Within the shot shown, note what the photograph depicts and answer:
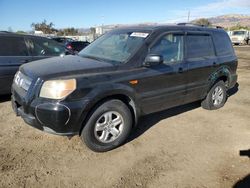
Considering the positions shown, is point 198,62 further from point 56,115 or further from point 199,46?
point 56,115

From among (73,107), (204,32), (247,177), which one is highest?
(204,32)

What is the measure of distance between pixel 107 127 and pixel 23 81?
1.41m

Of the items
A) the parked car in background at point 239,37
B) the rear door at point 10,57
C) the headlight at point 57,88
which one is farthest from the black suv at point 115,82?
the parked car in background at point 239,37

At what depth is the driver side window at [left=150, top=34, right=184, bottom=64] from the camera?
176 inches

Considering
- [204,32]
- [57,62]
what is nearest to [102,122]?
[57,62]

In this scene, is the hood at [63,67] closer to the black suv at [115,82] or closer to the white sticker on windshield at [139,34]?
the black suv at [115,82]

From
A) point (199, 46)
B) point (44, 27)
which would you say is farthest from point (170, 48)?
point (44, 27)

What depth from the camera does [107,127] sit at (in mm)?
3971

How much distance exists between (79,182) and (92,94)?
3.70ft

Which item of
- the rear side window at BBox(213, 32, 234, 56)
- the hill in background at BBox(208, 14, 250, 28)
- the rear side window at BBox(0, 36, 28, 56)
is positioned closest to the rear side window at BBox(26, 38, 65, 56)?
the rear side window at BBox(0, 36, 28, 56)

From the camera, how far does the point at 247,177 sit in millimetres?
3410

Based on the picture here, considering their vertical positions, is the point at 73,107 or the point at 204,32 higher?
the point at 204,32

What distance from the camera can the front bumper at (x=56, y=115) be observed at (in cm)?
342

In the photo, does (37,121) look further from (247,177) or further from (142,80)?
(247,177)
